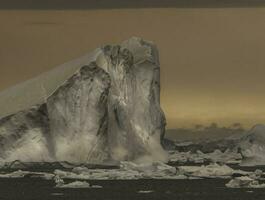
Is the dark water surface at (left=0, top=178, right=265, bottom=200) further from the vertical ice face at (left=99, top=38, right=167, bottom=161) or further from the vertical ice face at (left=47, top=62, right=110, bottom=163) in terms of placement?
the vertical ice face at (left=99, top=38, right=167, bottom=161)

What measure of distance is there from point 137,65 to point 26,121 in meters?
5.37

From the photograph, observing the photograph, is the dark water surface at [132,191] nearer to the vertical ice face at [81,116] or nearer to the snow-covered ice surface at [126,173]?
the snow-covered ice surface at [126,173]

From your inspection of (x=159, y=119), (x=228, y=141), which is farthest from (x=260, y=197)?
(x=228, y=141)

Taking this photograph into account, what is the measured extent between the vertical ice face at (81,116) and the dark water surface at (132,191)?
15.4 feet

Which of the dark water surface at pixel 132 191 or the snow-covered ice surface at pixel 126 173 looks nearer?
→ the dark water surface at pixel 132 191

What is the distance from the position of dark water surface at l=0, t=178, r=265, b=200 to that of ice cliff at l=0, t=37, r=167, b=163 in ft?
14.6

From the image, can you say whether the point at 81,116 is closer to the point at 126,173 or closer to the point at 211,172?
the point at 126,173

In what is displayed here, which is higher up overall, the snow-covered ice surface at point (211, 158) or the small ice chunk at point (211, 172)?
the snow-covered ice surface at point (211, 158)

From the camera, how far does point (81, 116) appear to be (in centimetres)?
2673

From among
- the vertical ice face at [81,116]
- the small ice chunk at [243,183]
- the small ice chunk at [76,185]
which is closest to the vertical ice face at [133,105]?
the vertical ice face at [81,116]

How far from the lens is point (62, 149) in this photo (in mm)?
25891

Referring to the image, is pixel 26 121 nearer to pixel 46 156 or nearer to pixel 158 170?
pixel 46 156

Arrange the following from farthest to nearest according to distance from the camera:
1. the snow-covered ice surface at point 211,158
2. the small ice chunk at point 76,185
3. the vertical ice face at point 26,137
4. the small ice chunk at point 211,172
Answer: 1. the snow-covered ice surface at point 211,158
2. the vertical ice face at point 26,137
3. the small ice chunk at point 211,172
4. the small ice chunk at point 76,185

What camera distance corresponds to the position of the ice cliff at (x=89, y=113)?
2589 cm
